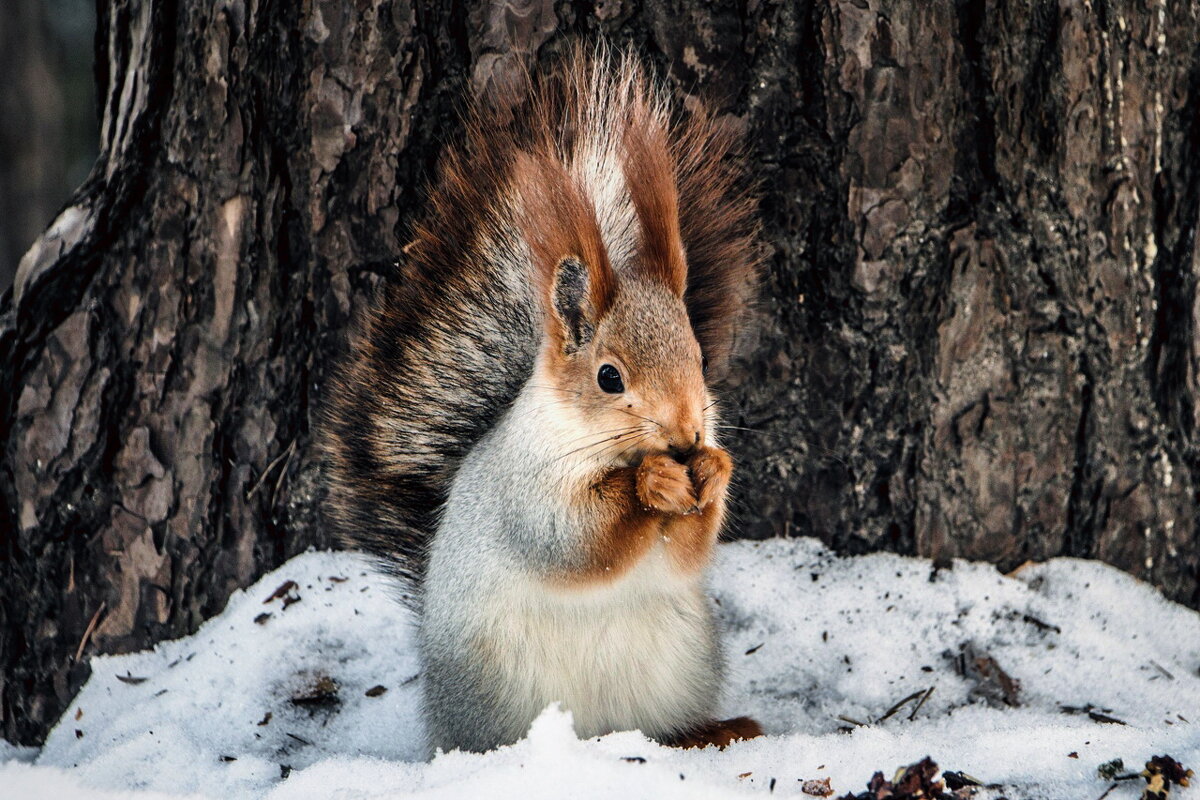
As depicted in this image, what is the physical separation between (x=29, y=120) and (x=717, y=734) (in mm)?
4284

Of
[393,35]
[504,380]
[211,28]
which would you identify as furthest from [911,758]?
[211,28]

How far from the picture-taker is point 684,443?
1.41 meters

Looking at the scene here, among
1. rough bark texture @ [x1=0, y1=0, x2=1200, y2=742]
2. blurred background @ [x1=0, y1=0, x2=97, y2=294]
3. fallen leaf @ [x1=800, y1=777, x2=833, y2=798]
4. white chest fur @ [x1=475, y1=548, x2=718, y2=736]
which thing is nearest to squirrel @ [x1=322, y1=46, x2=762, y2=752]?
white chest fur @ [x1=475, y1=548, x2=718, y2=736]

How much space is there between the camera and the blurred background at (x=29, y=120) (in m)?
4.54

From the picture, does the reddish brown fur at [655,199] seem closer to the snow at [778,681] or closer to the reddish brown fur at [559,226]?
the reddish brown fur at [559,226]

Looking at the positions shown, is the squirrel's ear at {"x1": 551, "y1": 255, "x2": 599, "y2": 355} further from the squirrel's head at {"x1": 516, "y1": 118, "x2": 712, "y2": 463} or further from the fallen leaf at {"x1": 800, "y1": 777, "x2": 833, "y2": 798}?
the fallen leaf at {"x1": 800, "y1": 777, "x2": 833, "y2": 798}

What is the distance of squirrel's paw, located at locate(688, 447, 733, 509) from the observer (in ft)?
4.61

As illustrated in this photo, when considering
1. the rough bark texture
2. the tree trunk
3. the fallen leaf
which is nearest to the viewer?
the fallen leaf

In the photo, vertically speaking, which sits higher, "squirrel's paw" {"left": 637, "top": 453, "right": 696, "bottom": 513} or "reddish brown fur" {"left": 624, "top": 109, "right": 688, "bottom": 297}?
"reddish brown fur" {"left": 624, "top": 109, "right": 688, "bottom": 297}

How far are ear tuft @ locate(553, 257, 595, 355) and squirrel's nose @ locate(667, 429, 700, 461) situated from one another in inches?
7.1

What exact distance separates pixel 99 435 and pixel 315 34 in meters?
0.76

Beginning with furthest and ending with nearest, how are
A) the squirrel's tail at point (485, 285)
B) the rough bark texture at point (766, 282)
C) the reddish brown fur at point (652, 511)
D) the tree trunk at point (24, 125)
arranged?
the tree trunk at point (24, 125) → the rough bark texture at point (766, 282) → the squirrel's tail at point (485, 285) → the reddish brown fur at point (652, 511)

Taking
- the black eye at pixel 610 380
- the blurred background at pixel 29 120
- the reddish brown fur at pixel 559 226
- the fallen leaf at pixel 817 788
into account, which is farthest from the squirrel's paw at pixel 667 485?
the blurred background at pixel 29 120

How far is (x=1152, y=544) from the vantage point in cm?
189
